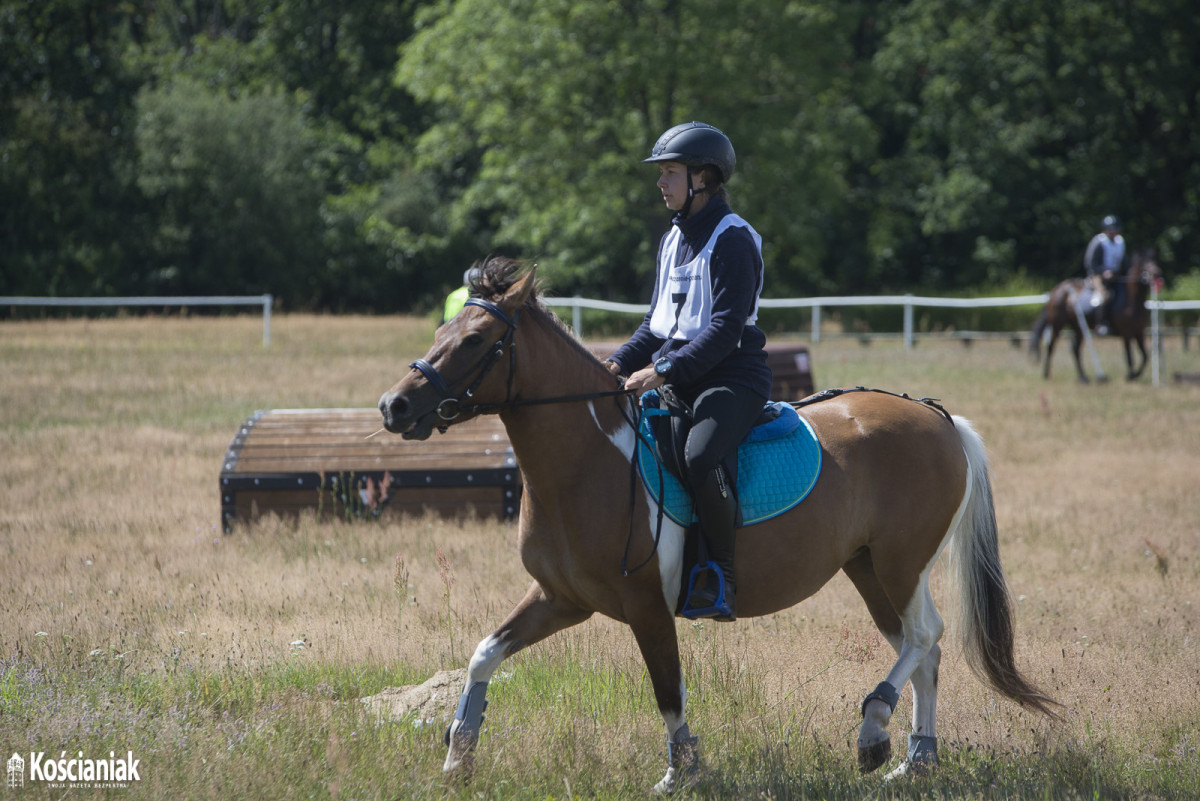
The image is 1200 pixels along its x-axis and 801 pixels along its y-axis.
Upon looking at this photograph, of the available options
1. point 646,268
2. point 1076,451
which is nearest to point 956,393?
point 1076,451

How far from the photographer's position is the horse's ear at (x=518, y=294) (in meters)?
4.29

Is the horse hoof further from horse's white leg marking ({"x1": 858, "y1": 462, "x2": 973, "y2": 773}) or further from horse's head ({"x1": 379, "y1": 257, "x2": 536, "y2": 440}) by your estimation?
horse's head ({"x1": 379, "y1": 257, "x2": 536, "y2": 440})

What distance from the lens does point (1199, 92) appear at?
3597cm

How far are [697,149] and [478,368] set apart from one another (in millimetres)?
1315

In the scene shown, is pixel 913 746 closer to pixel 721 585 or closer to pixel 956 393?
pixel 721 585

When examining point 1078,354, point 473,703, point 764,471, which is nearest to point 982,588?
point 764,471

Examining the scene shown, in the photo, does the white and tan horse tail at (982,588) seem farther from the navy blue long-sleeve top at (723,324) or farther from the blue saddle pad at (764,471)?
the navy blue long-sleeve top at (723,324)

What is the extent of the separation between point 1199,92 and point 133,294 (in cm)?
3600

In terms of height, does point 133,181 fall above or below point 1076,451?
above

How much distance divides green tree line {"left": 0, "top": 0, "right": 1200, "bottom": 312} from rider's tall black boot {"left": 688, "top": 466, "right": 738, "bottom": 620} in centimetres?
2584

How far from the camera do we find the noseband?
409 cm

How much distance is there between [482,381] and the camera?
13.9 feet

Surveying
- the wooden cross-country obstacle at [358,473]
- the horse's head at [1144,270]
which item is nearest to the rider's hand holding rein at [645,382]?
the wooden cross-country obstacle at [358,473]
